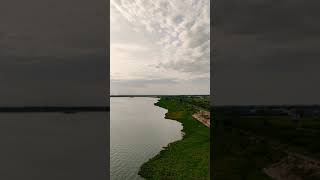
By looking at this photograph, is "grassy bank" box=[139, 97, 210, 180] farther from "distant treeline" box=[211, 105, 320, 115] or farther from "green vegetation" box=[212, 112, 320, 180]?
"distant treeline" box=[211, 105, 320, 115]

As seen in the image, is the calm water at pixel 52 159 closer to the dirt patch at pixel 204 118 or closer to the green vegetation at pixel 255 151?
the green vegetation at pixel 255 151

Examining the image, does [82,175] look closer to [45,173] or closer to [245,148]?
[45,173]

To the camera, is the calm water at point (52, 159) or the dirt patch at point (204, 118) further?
the dirt patch at point (204, 118)

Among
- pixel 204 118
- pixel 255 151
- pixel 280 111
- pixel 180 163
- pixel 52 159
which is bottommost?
pixel 52 159

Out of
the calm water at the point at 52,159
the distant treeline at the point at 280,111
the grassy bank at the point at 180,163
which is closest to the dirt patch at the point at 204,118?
the distant treeline at the point at 280,111

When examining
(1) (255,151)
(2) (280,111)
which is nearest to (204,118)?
(2) (280,111)

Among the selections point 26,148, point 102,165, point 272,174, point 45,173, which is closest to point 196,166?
point 272,174

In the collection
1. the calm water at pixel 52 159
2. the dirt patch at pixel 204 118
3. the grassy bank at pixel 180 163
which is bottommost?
the calm water at pixel 52 159

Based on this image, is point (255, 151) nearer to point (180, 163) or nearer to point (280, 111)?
point (180, 163)

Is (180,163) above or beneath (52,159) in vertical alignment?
above

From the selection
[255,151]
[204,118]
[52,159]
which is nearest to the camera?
[52,159]

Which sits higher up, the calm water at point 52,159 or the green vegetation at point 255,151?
the green vegetation at point 255,151

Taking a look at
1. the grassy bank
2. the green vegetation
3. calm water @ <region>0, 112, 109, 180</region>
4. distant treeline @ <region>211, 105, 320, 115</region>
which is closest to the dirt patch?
the green vegetation
